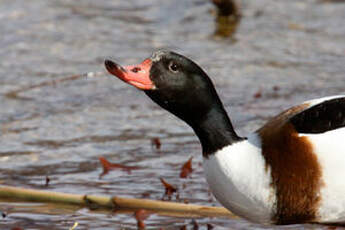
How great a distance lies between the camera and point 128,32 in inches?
404

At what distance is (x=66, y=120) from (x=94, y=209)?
7.16 ft

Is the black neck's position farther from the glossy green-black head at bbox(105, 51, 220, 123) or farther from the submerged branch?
the submerged branch

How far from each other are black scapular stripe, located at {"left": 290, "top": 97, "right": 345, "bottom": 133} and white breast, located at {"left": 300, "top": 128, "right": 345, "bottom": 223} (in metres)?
0.07

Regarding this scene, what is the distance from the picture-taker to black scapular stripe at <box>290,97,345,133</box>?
5125 mm

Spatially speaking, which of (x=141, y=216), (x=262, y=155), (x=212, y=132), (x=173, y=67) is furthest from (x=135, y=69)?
(x=141, y=216)

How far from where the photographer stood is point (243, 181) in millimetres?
5055

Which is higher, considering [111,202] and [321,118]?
[321,118]

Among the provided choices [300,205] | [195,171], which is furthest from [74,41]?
[300,205]

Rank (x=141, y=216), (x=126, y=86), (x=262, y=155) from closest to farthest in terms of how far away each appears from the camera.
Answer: (x=262, y=155) < (x=141, y=216) < (x=126, y=86)

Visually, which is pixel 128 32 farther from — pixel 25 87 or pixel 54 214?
pixel 54 214

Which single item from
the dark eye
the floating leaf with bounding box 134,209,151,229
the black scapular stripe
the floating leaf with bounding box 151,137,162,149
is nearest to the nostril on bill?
the dark eye

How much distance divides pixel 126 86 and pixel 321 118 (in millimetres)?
3803

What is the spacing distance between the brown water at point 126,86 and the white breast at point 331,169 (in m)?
0.65

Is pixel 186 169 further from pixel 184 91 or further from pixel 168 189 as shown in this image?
pixel 184 91
